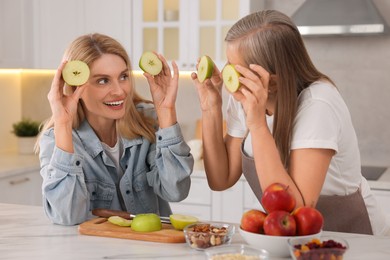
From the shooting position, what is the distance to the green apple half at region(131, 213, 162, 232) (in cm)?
200

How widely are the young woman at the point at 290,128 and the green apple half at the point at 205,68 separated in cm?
Answer: 4

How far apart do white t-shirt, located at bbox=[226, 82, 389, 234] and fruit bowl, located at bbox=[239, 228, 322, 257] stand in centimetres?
34

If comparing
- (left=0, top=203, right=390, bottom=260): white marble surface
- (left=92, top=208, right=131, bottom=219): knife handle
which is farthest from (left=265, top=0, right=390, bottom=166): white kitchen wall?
(left=92, top=208, right=131, bottom=219): knife handle

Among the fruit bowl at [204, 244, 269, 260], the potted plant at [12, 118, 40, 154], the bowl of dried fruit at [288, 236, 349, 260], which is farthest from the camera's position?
the potted plant at [12, 118, 40, 154]

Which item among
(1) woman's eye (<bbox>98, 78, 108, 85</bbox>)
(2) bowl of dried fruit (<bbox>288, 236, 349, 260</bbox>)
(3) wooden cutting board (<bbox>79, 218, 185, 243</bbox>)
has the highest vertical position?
(1) woman's eye (<bbox>98, 78, 108, 85</bbox>)

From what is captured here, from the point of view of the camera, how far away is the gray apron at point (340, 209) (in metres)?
2.19

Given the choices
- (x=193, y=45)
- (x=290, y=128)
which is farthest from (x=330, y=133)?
(x=193, y=45)

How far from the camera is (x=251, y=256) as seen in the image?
1.67 metres

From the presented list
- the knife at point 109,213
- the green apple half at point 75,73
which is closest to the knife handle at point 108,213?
the knife at point 109,213

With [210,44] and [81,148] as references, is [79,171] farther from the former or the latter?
[210,44]

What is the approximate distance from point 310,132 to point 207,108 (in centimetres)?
51

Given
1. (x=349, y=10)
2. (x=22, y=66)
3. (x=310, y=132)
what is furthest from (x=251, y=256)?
(x=22, y=66)

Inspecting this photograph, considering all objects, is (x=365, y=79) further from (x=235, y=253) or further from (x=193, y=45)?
(x=235, y=253)

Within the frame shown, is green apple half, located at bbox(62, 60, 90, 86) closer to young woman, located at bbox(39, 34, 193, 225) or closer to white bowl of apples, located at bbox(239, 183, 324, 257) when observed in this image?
young woman, located at bbox(39, 34, 193, 225)
